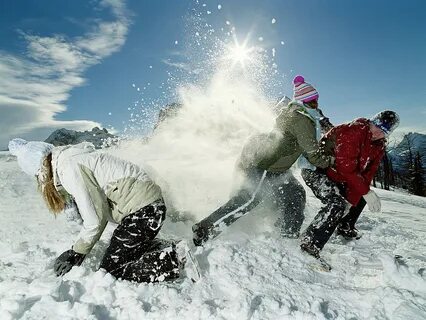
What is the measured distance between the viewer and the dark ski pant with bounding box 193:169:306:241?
14.2 ft

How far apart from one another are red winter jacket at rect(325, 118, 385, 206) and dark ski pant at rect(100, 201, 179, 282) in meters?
2.14

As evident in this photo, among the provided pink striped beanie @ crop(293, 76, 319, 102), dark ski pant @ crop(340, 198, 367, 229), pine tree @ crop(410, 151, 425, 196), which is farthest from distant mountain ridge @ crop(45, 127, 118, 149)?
pink striped beanie @ crop(293, 76, 319, 102)

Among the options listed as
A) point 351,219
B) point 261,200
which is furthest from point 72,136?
point 261,200

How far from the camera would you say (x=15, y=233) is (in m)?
4.47

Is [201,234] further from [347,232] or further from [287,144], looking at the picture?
[347,232]

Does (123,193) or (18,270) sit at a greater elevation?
(123,193)

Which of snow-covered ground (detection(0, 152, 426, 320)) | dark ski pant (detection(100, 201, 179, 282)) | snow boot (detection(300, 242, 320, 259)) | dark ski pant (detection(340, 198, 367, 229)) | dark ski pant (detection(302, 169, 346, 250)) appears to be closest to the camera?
snow-covered ground (detection(0, 152, 426, 320))

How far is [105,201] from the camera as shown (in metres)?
3.34

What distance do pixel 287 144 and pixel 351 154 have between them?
717 mm

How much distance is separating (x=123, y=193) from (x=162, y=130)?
6.66 meters

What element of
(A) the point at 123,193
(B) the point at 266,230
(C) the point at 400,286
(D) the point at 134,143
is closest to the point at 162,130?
(D) the point at 134,143

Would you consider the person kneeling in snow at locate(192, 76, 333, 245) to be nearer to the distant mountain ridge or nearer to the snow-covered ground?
the snow-covered ground

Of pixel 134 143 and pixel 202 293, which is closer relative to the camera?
pixel 202 293

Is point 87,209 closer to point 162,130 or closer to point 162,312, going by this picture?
point 162,312
